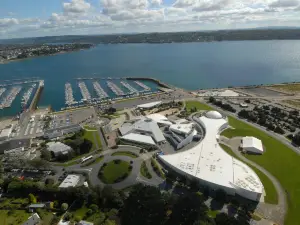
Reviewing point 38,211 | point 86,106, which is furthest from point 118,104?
point 38,211

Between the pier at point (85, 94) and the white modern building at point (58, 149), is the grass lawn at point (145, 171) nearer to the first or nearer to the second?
the white modern building at point (58, 149)

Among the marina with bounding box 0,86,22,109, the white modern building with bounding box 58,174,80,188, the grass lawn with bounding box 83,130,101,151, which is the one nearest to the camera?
the white modern building with bounding box 58,174,80,188

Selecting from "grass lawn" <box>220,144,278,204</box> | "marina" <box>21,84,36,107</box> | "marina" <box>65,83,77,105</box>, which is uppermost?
"marina" <box>21,84,36,107</box>

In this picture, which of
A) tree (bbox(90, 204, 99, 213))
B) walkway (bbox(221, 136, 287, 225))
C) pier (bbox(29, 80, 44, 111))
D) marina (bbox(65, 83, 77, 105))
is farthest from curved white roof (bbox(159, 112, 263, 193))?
pier (bbox(29, 80, 44, 111))

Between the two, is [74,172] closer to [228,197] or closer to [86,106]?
[228,197]

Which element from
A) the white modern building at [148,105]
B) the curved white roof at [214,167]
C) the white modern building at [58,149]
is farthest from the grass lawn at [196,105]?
Result: the white modern building at [58,149]

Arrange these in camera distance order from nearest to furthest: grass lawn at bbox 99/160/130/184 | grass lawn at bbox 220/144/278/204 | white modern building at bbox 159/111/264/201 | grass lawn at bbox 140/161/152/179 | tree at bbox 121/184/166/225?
tree at bbox 121/184/166/225
grass lawn at bbox 220/144/278/204
white modern building at bbox 159/111/264/201
grass lawn at bbox 99/160/130/184
grass lawn at bbox 140/161/152/179

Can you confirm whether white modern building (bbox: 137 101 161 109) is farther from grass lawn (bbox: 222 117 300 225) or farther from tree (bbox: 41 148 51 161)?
tree (bbox: 41 148 51 161)

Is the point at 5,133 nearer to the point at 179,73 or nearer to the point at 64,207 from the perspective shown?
the point at 64,207
